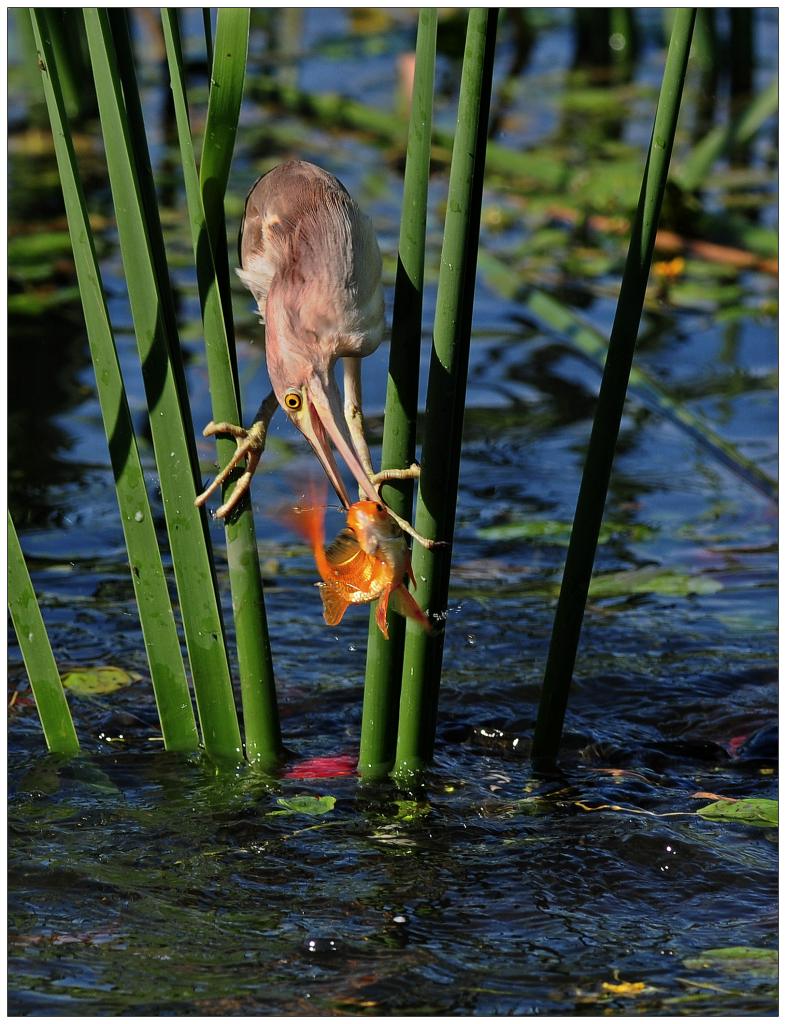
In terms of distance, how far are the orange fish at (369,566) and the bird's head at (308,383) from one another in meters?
0.21

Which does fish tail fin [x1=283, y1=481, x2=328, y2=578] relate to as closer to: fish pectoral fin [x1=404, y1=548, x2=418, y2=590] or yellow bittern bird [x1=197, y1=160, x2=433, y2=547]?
yellow bittern bird [x1=197, y1=160, x2=433, y2=547]

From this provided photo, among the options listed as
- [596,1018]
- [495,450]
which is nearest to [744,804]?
[596,1018]

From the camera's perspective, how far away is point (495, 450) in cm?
563

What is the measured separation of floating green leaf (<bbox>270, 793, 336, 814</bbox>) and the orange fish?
0.48 meters

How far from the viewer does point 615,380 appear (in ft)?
9.16

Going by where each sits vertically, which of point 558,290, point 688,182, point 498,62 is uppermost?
point 498,62

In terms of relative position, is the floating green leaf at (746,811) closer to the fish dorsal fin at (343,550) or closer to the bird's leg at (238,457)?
the fish dorsal fin at (343,550)

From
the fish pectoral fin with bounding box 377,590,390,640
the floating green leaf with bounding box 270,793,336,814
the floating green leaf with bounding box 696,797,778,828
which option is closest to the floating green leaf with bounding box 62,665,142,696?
the floating green leaf with bounding box 270,793,336,814

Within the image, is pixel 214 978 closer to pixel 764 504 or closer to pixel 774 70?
pixel 764 504

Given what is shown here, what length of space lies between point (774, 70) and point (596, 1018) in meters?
8.56

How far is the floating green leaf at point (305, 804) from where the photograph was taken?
313cm

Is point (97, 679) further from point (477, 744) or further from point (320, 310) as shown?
point (320, 310)

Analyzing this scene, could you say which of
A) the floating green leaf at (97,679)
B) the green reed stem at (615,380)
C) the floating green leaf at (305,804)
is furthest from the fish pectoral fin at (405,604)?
the floating green leaf at (97,679)

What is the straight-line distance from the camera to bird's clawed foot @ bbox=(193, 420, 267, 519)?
2.79 meters
